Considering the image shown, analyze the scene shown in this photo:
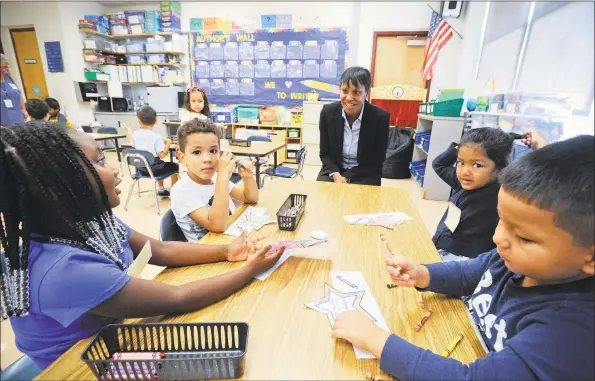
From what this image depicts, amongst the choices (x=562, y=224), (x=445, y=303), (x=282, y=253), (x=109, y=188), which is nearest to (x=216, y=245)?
(x=282, y=253)

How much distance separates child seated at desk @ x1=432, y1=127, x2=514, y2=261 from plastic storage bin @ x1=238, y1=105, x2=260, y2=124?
4663mm

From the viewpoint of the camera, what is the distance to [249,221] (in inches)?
52.2

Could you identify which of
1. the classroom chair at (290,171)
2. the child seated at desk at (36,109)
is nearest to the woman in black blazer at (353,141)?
the classroom chair at (290,171)

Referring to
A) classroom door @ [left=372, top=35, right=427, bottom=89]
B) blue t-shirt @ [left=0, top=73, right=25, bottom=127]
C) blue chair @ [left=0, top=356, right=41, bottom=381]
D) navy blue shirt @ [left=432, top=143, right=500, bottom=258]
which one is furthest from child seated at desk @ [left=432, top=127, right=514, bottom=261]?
blue t-shirt @ [left=0, top=73, right=25, bottom=127]

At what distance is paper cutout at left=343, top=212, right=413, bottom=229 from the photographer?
4.33 ft

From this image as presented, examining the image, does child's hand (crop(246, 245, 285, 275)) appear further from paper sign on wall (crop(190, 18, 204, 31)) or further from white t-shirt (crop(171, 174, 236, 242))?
paper sign on wall (crop(190, 18, 204, 31))

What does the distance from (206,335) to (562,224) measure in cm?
69

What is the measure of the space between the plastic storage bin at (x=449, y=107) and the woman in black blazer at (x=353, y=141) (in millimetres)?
1813

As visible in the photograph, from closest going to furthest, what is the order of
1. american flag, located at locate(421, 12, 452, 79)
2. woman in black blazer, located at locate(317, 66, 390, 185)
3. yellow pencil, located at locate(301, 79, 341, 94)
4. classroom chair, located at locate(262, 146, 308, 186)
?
woman in black blazer, located at locate(317, 66, 390, 185)
classroom chair, located at locate(262, 146, 308, 186)
american flag, located at locate(421, 12, 452, 79)
yellow pencil, located at locate(301, 79, 341, 94)

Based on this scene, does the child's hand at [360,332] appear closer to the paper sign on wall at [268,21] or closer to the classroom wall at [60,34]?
the paper sign on wall at [268,21]

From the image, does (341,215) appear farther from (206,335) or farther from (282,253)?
(206,335)

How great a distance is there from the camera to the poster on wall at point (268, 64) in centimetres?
549

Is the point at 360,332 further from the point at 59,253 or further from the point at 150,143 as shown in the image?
the point at 150,143

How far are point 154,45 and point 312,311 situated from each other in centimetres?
672
